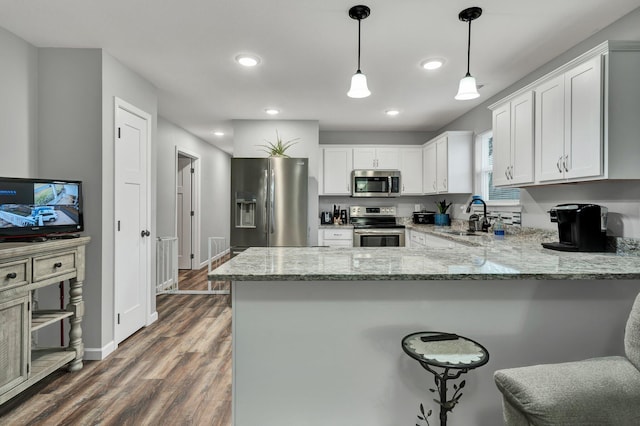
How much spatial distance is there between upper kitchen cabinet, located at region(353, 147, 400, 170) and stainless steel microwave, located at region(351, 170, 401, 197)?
5.0 inches

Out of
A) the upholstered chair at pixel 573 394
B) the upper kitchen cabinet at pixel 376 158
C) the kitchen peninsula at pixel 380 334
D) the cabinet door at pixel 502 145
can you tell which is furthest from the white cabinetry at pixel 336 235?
the upholstered chair at pixel 573 394

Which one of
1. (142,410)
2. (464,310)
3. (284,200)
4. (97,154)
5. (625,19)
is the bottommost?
(142,410)

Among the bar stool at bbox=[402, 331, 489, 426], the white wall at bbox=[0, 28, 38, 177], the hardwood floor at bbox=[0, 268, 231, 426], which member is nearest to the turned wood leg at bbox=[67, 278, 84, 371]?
the hardwood floor at bbox=[0, 268, 231, 426]

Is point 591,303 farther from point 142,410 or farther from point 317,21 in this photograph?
point 142,410

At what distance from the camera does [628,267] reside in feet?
5.22

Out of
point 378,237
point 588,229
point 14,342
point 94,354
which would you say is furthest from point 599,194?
point 94,354

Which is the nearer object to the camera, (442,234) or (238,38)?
(238,38)

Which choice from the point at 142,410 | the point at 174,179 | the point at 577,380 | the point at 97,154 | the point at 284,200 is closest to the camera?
the point at 577,380

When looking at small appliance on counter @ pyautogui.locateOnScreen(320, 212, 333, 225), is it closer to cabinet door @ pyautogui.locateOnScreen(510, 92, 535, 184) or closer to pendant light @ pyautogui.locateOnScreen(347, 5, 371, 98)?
cabinet door @ pyautogui.locateOnScreen(510, 92, 535, 184)

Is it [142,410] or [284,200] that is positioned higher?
[284,200]

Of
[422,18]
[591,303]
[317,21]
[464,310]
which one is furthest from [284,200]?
[591,303]

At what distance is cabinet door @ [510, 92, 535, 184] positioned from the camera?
2.65 m

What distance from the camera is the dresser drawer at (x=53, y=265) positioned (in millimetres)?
2094

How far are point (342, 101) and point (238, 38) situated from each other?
1.71 meters
